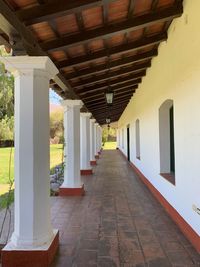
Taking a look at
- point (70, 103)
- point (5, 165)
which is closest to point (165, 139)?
point (70, 103)

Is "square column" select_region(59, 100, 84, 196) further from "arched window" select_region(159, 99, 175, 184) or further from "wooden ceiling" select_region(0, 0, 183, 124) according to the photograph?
"arched window" select_region(159, 99, 175, 184)

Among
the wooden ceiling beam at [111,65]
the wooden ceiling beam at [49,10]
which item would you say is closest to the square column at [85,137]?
the wooden ceiling beam at [111,65]

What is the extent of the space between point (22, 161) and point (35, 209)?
59 cm

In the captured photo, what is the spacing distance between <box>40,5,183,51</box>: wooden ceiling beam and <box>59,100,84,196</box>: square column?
2975 millimetres

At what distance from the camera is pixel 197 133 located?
3723 mm

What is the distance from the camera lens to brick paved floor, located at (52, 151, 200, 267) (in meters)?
3.44

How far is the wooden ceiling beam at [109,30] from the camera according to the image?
3939 mm

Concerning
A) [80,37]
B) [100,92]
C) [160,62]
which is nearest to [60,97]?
[100,92]

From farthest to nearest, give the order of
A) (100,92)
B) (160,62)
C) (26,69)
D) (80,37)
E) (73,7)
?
(100,92) → (160,62) → (80,37) → (26,69) → (73,7)

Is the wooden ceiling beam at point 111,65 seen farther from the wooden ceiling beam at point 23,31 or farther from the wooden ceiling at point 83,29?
the wooden ceiling beam at point 23,31

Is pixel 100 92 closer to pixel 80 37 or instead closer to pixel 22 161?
pixel 80 37

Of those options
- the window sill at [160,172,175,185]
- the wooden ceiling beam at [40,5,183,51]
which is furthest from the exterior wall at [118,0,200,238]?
the wooden ceiling beam at [40,5,183,51]

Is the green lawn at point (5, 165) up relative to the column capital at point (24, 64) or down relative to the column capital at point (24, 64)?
down

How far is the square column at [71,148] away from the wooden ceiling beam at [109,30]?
298 cm
